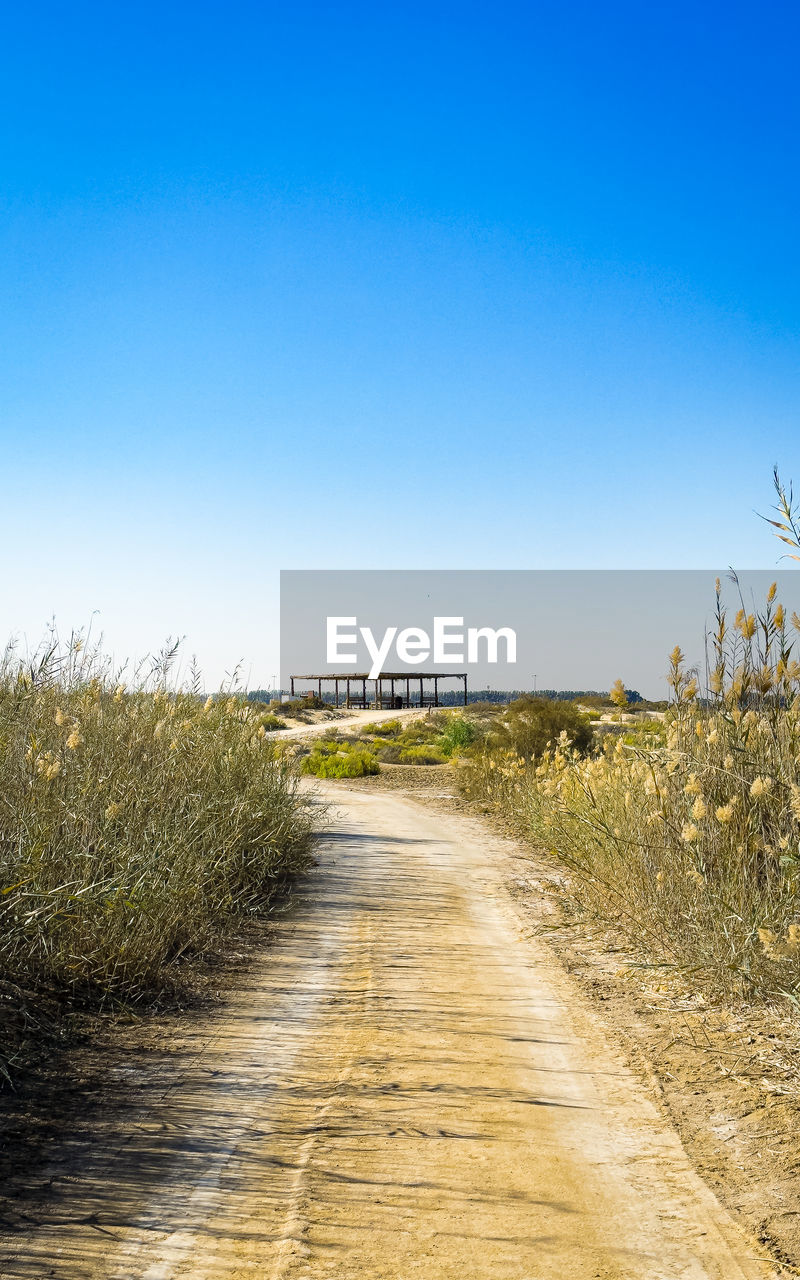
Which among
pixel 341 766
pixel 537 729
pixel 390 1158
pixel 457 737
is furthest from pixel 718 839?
pixel 457 737

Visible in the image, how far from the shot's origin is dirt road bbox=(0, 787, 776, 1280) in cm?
322

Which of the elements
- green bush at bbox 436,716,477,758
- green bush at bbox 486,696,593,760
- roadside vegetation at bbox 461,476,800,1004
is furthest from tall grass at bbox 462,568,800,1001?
green bush at bbox 436,716,477,758

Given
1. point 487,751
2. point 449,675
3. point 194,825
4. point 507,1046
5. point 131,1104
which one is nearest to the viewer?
point 131,1104

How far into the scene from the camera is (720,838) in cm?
688

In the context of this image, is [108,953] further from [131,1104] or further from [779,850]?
[779,850]

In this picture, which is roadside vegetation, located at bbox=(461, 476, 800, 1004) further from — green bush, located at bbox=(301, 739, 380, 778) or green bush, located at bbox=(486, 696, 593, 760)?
green bush, located at bbox=(301, 739, 380, 778)

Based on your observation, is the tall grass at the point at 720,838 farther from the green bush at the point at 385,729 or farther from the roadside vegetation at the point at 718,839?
the green bush at the point at 385,729

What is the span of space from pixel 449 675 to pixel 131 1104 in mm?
65429

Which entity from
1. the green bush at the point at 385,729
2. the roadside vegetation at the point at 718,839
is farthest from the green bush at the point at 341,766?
the roadside vegetation at the point at 718,839

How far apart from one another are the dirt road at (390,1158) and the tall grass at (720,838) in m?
0.95

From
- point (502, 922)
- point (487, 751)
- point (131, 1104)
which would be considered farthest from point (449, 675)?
point (131, 1104)

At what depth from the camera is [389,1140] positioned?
4.10 meters

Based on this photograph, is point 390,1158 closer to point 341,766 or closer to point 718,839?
point 718,839

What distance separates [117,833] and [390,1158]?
12.6 ft
